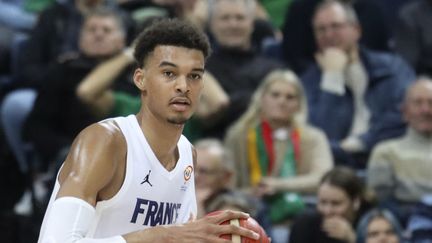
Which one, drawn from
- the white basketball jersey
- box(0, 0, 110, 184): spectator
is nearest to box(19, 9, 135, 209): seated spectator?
box(0, 0, 110, 184): spectator

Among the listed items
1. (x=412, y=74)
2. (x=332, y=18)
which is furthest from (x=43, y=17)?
(x=412, y=74)

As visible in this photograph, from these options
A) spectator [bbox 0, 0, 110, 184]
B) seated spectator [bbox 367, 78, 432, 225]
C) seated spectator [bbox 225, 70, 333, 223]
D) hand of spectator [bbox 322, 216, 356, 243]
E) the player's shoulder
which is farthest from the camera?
spectator [bbox 0, 0, 110, 184]

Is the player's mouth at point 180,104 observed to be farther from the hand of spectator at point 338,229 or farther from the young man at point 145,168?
the hand of spectator at point 338,229

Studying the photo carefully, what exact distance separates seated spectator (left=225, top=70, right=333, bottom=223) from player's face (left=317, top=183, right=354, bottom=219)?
46 cm

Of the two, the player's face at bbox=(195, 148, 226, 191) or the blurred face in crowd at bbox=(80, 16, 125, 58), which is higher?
the blurred face in crowd at bbox=(80, 16, 125, 58)

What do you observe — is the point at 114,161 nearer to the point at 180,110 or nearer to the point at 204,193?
the point at 180,110

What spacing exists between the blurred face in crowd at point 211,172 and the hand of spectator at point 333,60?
58.1 inches

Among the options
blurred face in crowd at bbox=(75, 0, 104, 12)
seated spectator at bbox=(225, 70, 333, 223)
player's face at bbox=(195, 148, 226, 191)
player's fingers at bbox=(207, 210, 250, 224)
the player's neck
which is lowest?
player's fingers at bbox=(207, 210, 250, 224)

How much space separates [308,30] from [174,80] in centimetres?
477

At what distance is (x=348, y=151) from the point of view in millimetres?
8109

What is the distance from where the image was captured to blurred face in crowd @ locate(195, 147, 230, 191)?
24.0 ft

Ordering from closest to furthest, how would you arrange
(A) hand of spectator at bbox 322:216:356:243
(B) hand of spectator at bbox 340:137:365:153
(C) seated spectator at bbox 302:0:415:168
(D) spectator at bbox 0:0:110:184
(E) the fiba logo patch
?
(E) the fiba logo patch, (A) hand of spectator at bbox 322:216:356:243, (B) hand of spectator at bbox 340:137:365:153, (C) seated spectator at bbox 302:0:415:168, (D) spectator at bbox 0:0:110:184

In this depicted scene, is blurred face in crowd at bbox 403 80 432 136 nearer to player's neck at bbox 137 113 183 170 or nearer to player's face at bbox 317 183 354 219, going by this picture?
player's face at bbox 317 183 354 219

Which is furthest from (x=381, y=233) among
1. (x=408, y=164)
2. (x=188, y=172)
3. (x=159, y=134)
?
(x=159, y=134)
